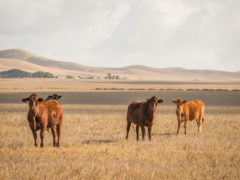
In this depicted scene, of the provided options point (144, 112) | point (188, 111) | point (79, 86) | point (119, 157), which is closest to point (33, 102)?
point (119, 157)

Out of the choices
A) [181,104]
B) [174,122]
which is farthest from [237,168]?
[174,122]

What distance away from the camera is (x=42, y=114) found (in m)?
11.1

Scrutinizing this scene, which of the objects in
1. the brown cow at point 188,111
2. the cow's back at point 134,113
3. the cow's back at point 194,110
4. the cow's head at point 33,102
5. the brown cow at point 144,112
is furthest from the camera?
the cow's back at point 194,110

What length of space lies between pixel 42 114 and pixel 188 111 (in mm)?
7980

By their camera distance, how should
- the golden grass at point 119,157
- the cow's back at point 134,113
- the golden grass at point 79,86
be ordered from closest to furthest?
1. the golden grass at point 119,157
2. the cow's back at point 134,113
3. the golden grass at point 79,86

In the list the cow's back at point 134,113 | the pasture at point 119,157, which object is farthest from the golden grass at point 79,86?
the pasture at point 119,157

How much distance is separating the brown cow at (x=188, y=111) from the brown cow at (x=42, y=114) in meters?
6.15

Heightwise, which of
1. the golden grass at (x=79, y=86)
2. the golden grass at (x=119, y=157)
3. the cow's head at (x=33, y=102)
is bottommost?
the golden grass at (x=119, y=157)

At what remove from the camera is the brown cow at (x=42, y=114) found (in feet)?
35.7

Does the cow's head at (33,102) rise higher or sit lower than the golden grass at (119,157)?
higher

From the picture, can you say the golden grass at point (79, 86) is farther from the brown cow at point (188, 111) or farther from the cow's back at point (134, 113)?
the cow's back at point (134, 113)

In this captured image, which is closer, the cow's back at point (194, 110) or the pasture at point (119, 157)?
the pasture at point (119, 157)

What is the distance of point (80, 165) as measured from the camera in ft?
28.6

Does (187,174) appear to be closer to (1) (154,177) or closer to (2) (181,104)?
(1) (154,177)
